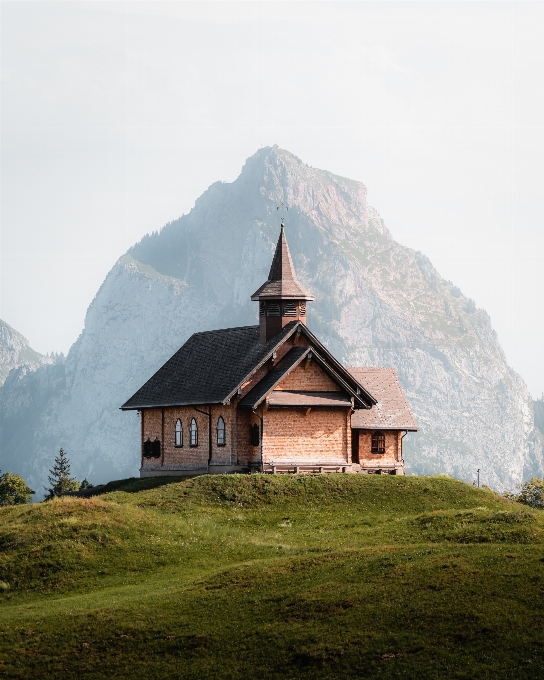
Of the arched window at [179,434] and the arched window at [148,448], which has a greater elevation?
the arched window at [179,434]

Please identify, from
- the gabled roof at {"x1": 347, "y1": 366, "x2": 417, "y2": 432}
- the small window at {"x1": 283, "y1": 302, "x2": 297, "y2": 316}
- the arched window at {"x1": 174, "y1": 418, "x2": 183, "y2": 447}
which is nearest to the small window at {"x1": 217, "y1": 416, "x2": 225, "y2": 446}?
the arched window at {"x1": 174, "y1": 418, "x2": 183, "y2": 447}

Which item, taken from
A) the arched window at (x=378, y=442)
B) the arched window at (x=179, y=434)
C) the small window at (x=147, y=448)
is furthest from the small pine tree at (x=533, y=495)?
the arched window at (x=179, y=434)

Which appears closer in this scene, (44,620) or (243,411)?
(44,620)

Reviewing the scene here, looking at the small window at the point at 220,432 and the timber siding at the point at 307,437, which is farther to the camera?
the small window at the point at 220,432

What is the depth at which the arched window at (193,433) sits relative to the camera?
→ 60.7m

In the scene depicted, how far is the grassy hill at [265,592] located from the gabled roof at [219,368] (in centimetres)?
1144

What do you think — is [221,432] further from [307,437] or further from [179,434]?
[179,434]

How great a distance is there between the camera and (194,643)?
26953 mm

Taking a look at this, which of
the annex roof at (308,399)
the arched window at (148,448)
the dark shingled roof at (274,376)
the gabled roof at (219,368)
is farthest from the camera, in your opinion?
the arched window at (148,448)

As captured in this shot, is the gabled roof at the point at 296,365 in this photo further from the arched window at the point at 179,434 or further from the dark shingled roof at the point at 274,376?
the arched window at the point at 179,434

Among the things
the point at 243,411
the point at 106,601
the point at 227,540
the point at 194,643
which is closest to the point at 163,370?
the point at 243,411

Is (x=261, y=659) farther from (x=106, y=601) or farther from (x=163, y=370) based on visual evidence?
(x=163, y=370)

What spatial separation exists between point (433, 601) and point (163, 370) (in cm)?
4463

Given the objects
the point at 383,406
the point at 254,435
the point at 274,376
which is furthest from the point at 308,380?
the point at 383,406
